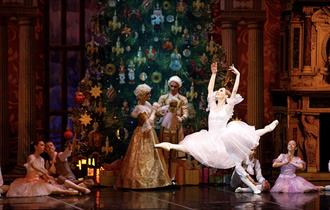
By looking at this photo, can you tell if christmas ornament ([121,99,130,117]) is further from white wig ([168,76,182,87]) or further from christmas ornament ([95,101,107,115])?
white wig ([168,76,182,87])

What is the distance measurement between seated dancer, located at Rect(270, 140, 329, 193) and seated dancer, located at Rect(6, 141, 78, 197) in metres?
3.11

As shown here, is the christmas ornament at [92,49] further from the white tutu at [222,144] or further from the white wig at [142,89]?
the white tutu at [222,144]

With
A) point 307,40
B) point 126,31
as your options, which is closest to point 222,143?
point 126,31

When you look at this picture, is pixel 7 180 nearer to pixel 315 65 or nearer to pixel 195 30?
pixel 195 30

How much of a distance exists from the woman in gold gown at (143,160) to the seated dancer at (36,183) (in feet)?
3.83

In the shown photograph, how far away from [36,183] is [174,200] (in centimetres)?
213

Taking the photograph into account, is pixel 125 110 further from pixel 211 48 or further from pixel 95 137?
pixel 211 48

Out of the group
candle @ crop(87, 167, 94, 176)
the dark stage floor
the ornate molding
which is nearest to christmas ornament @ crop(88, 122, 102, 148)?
candle @ crop(87, 167, 94, 176)

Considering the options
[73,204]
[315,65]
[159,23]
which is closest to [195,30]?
[159,23]

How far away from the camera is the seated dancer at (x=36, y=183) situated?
13.4 meters

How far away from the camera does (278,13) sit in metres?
18.2

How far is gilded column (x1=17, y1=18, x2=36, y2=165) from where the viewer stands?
1666cm

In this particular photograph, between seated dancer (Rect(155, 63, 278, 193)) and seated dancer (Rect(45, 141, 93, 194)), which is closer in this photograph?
seated dancer (Rect(155, 63, 278, 193))

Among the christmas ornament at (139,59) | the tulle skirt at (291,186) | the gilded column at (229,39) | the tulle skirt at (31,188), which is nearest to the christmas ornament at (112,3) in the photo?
the christmas ornament at (139,59)
